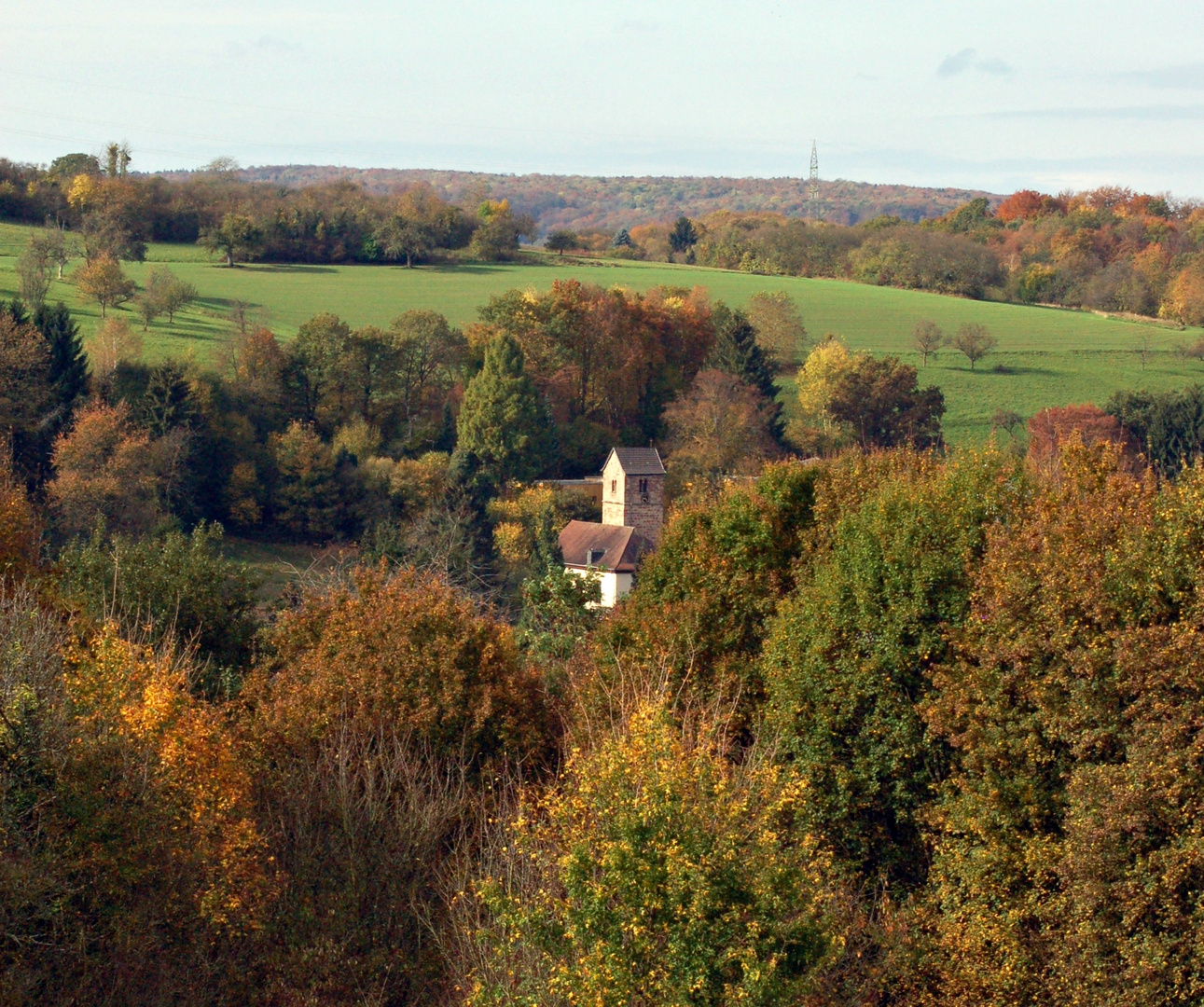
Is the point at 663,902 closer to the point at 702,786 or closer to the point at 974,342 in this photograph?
the point at 702,786

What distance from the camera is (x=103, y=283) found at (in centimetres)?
6881

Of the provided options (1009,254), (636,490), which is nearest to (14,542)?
(636,490)

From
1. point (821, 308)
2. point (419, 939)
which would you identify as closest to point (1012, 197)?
point (821, 308)

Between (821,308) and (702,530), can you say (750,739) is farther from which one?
(821,308)

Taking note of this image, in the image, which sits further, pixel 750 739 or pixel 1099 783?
pixel 750 739

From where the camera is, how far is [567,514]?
197 ft

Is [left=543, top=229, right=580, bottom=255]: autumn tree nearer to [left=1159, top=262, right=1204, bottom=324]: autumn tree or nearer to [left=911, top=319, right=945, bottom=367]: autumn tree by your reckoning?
[left=911, top=319, right=945, bottom=367]: autumn tree

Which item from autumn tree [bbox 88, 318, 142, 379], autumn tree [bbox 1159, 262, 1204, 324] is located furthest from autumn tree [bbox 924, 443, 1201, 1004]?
autumn tree [bbox 1159, 262, 1204, 324]

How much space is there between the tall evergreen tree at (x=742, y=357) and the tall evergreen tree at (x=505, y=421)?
14010 millimetres

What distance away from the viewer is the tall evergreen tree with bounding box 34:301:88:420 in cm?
5431

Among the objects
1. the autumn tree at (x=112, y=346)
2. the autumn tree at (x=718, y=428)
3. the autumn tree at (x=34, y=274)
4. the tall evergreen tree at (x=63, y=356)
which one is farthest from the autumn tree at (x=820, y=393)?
the autumn tree at (x=34, y=274)

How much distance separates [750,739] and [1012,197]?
5168 inches

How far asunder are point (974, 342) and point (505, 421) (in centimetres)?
3302

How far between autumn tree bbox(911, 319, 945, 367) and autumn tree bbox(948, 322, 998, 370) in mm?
1293
